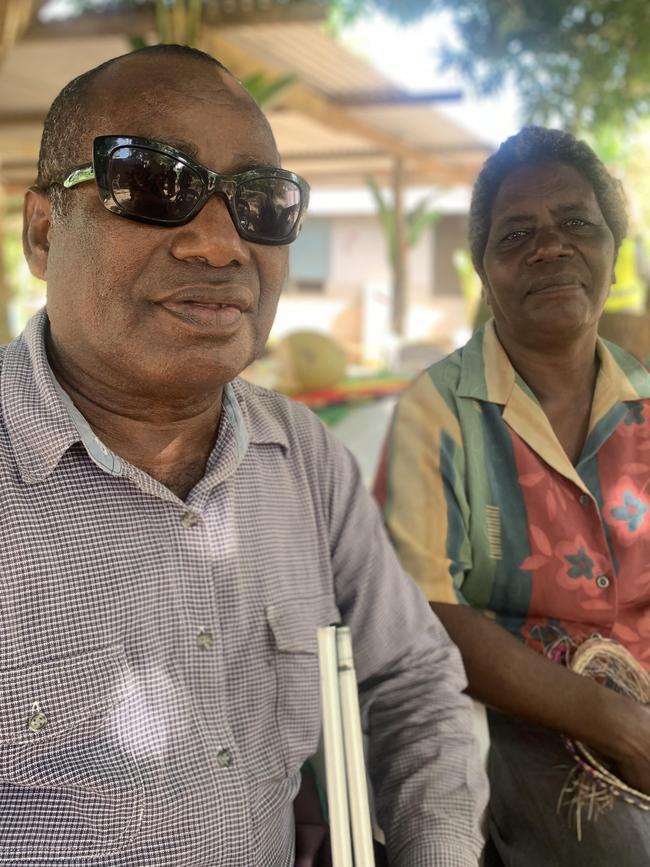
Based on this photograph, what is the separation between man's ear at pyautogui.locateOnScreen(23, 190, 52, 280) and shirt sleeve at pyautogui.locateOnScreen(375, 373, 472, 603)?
0.77m

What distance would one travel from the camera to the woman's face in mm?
1594

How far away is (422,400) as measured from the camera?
179cm

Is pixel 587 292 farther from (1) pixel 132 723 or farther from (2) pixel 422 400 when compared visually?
(1) pixel 132 723

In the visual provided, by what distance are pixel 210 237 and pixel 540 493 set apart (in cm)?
81

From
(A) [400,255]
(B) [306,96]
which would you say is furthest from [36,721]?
(A) [400,255]

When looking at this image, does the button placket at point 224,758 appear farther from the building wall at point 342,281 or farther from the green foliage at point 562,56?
the building wall at point 342,281

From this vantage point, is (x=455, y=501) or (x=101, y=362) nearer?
(x=101, y=362)

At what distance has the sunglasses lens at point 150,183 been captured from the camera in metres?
1.29

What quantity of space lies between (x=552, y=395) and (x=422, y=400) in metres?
0.26

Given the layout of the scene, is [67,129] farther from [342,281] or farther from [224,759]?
[342,281]

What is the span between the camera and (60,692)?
1249mm

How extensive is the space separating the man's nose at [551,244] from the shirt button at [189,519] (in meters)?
0.78

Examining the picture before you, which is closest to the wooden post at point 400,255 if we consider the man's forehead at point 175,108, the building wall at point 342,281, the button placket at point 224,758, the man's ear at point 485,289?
the building wall at point 342,281

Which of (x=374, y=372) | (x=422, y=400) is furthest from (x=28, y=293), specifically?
(x=422, y=400)
